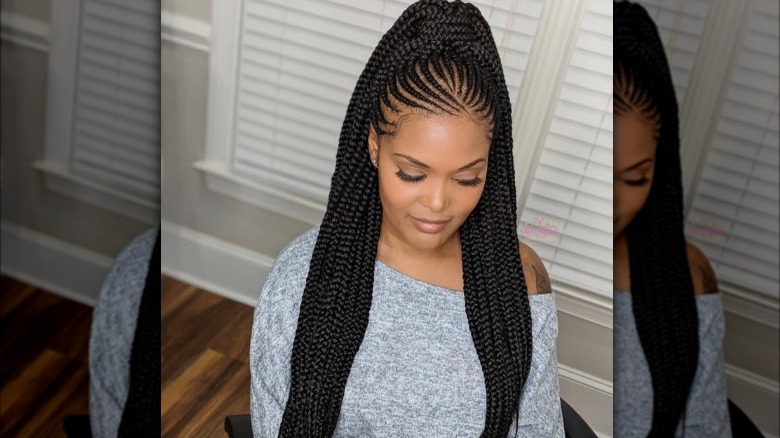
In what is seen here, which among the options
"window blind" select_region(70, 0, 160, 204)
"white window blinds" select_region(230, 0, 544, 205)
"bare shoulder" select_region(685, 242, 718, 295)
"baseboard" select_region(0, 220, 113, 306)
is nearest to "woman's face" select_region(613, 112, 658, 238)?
"bare shoulder" select_region(685, 242, 718, 295)

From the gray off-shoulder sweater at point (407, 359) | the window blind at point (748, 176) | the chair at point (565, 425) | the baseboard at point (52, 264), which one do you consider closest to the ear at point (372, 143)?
the gray off-shoulder sweater at point (407, 359)

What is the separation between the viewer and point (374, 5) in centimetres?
86

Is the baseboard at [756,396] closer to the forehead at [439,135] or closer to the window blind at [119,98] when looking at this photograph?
the forehead at [439,135]

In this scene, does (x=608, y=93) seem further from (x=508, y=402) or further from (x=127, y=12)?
(x=127, y=12)

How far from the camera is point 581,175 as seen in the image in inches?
35.3

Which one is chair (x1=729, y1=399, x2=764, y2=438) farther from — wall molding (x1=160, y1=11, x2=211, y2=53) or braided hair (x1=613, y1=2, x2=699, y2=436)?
wall molding (x1=160, y1=11, x2=211, y2=53)

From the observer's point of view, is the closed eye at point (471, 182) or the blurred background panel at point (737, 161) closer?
the closed eye at point (471, 182)

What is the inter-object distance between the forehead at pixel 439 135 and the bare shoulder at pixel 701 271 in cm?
41

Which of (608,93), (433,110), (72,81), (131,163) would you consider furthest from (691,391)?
(72,81)

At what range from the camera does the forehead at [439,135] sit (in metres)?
0.82

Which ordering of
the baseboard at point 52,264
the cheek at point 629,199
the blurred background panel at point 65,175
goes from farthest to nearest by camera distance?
1. the baseboard at point 52,264
2. the blurred background panel at point 65,175
3. the cheek at point 629,199

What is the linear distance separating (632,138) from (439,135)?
30 cm

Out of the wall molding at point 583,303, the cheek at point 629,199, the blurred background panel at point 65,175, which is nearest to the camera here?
the wall molding at point 583,303

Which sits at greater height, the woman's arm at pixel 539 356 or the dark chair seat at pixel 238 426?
the woman's arm at pixel 539 356
